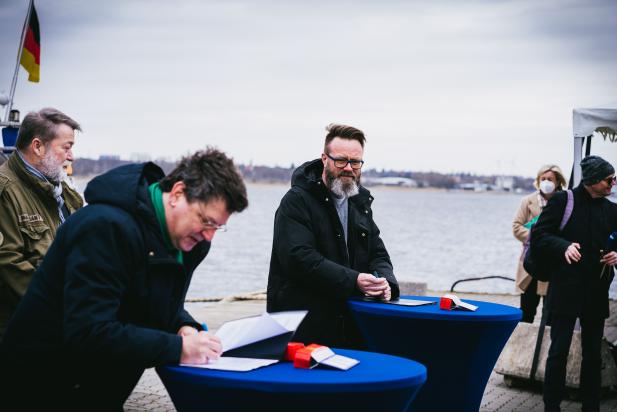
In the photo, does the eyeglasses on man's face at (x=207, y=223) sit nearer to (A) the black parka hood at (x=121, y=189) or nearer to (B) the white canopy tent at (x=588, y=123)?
(A) the black parka hood at (x=121, y=189)

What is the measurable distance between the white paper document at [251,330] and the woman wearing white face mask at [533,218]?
6.17 m

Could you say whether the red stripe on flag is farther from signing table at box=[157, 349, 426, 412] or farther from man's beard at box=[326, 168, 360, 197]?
signing table at box=[157, 349, 426, 412]

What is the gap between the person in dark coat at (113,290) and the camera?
291 centimetres

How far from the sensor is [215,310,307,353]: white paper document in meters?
3.38

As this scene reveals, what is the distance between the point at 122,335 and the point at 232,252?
43753 mm

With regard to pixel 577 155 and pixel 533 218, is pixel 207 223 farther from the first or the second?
pixel 533 218

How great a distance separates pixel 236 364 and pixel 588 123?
19.1 ft

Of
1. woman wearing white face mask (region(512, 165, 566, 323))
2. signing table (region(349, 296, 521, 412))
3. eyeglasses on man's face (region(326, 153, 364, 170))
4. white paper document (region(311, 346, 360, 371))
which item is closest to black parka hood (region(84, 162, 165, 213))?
white paper document (region(311, 346, 360, 371))

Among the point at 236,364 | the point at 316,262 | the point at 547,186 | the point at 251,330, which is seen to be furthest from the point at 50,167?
the point at 547,186

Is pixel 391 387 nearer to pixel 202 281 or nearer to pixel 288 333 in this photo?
pixel 288 333

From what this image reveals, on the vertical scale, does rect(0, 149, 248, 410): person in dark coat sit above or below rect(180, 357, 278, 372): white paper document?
above

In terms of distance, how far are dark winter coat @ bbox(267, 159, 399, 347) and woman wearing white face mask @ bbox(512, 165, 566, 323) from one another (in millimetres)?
4163

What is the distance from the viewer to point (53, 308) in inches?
120

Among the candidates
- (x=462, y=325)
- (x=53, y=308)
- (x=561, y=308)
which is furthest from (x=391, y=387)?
(x=561, y=308)
